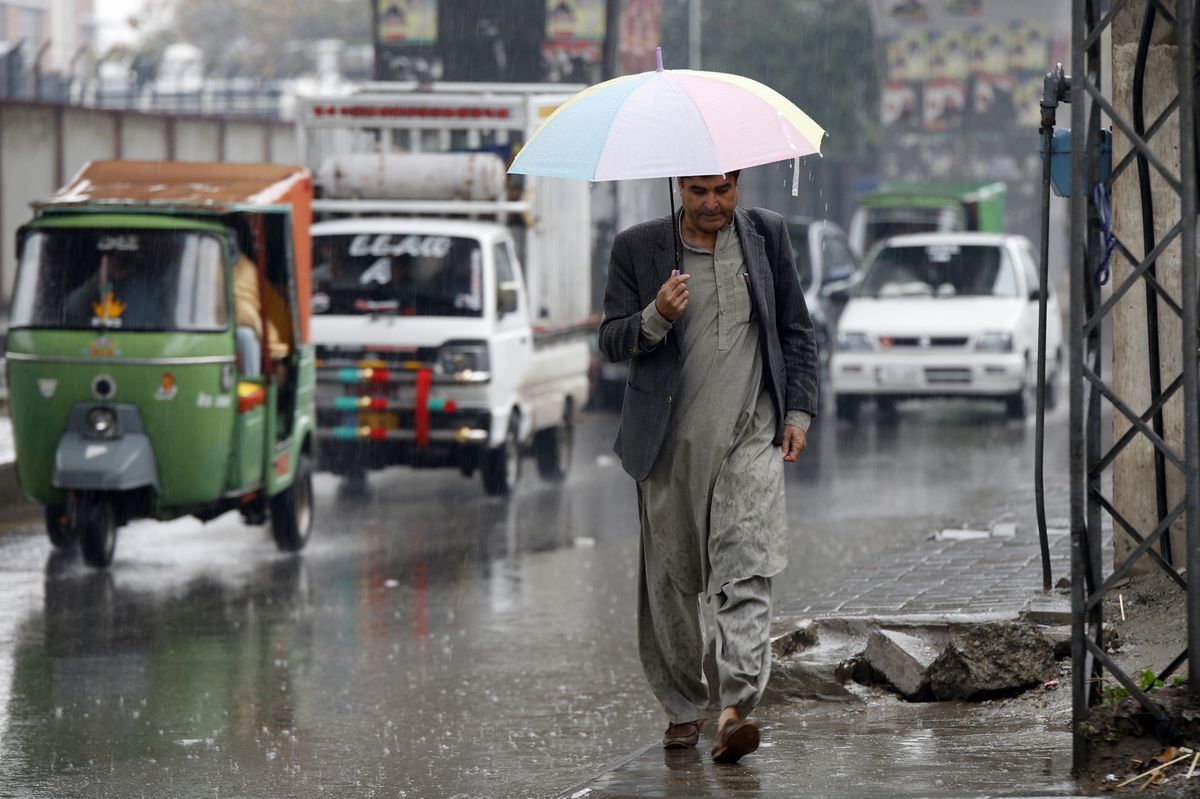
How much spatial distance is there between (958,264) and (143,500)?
1103 cm

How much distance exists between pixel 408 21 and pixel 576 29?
7.72 ft

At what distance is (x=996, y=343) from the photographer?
18078mm

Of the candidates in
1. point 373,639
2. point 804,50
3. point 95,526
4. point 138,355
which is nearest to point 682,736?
point 373,639

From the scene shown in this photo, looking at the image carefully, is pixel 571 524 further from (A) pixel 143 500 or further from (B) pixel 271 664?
(B) pixel 271 664

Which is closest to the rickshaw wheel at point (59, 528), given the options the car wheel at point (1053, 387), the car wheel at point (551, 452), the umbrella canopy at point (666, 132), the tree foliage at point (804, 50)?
the car wheel at point (551, 452)

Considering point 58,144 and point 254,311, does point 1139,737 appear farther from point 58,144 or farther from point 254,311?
point 58,144

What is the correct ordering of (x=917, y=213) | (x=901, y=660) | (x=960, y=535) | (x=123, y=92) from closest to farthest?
(x=901, y=660) < (x=960, y=535) < (x=917, y=213) < (x=123, y=92)

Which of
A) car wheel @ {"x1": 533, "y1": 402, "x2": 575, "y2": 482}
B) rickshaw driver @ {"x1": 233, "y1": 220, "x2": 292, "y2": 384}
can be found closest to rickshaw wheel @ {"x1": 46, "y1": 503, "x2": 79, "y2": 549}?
rickshaw driver @ {"x1": 233, "y1": 220, "x2": 292, "y2": 384}

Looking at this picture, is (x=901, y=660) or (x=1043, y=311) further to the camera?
(x=1043, y=311)

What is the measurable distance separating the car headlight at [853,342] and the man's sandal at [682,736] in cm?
1283

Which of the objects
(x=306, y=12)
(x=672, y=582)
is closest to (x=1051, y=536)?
(x=672, y=582)

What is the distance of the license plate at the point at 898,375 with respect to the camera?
1820cm

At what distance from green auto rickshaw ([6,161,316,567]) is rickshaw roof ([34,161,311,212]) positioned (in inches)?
0.7

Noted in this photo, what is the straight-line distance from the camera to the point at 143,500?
10.5m
